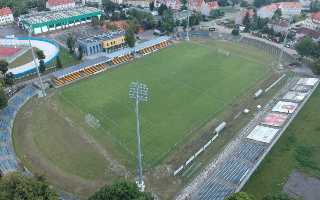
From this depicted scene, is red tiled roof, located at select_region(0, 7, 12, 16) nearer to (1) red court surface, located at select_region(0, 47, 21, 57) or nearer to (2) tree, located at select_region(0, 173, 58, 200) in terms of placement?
(1) red court surface, located at select_region(0, 47, 21, 57)

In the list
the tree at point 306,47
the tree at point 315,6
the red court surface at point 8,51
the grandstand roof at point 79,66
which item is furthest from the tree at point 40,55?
the tree at point 315,6

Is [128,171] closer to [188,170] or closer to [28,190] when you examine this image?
[188,170]

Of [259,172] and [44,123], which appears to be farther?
[44,123]

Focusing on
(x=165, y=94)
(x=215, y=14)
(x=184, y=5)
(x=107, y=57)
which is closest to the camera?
(x=165, y=94)

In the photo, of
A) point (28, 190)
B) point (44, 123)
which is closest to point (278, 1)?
point (44, 123)

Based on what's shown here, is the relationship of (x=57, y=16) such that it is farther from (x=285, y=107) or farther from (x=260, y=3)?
(x=260, y=3)

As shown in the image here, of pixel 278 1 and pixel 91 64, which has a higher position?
pixel 278 1

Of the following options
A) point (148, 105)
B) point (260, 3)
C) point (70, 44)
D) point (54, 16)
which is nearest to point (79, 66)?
point (70, 44)

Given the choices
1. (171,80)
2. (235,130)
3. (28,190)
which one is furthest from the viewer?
(171,80)
